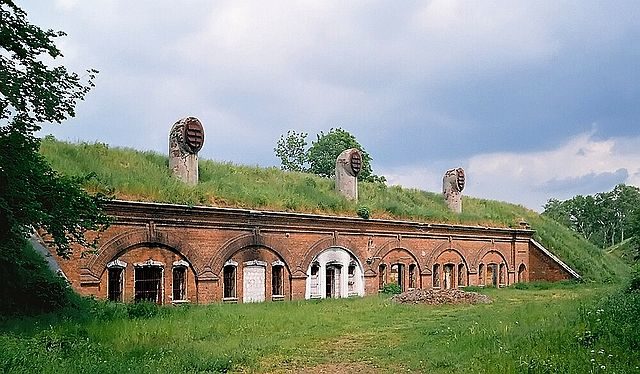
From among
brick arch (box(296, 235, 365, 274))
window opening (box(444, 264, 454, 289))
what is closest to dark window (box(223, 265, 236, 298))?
brick arch (box(296, 235, 365, 274))

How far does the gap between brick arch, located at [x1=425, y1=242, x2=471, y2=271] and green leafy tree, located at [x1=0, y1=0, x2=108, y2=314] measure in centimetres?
1785

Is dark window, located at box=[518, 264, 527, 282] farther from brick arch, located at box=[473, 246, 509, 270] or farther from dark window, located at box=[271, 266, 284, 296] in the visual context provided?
dark window, located at box=[271, 266, 284, 296]

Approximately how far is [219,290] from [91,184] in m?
4.82

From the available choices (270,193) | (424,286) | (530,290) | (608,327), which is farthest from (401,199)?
(608,327)

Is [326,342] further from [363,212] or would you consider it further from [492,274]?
[492,274]

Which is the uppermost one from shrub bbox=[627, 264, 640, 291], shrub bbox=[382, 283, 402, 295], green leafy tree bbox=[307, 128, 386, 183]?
green leafy tree bbox=[307, 128, 386, 183]

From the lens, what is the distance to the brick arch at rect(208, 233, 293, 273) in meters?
20.0

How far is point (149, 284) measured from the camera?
734 inches

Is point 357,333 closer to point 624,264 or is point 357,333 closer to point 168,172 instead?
point 168,172

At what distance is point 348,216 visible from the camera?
A: 24625 mm

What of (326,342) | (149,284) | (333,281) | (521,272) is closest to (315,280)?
(333,281)

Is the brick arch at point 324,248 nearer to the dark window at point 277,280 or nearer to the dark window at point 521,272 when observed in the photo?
the dark window at point 277,280

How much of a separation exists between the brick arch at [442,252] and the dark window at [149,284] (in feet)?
41.9

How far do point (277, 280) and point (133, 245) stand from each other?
551 centimetres
